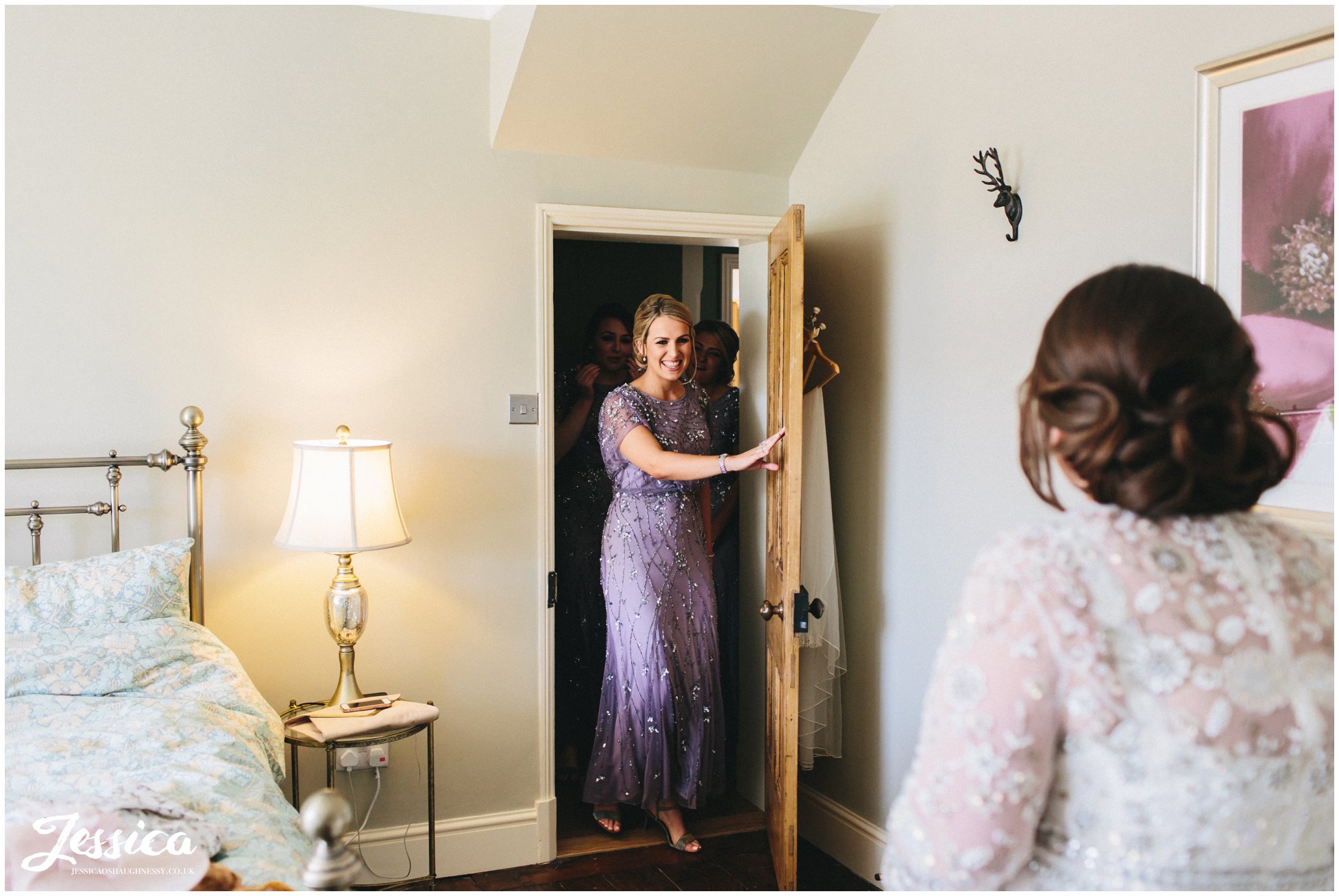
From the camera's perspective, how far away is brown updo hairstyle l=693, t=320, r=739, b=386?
3447mm

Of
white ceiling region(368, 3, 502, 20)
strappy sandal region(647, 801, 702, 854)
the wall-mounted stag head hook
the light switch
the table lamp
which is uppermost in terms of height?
white ceiling region(368, 3, 502, 20)

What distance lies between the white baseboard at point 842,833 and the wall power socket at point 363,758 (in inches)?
54.9

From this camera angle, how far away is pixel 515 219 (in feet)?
9.64

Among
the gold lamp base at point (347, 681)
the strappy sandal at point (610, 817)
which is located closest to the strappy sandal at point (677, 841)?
the strappy sandal at point (610, 817)

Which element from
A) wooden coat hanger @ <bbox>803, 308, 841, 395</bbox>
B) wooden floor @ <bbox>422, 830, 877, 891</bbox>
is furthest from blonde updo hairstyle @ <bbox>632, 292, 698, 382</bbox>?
wooden floor @ <bbox>422, 830, 877, 891</bbox>

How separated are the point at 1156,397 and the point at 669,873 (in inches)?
97.0

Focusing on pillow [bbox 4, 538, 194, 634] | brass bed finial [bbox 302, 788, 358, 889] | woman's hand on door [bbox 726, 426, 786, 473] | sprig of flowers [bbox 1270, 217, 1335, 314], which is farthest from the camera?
woman's hand on door [bbox 726, 426, 786, 473]

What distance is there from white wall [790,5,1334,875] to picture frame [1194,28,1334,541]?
2.8 inches

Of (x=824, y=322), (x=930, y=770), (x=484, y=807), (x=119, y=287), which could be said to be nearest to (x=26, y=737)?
(x=119, y=287)

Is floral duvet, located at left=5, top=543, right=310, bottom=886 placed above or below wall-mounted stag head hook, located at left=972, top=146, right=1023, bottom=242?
below

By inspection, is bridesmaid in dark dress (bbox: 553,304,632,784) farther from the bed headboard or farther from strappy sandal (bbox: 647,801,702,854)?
the bed headboard

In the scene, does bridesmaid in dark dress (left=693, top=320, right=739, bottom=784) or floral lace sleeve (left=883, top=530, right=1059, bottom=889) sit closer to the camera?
floral lace sleeve (left=883, top=530, right=1059, bottom=889)

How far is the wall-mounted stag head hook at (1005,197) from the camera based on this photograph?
2244 millimetres

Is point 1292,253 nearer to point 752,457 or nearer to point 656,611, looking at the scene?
point 752,457
